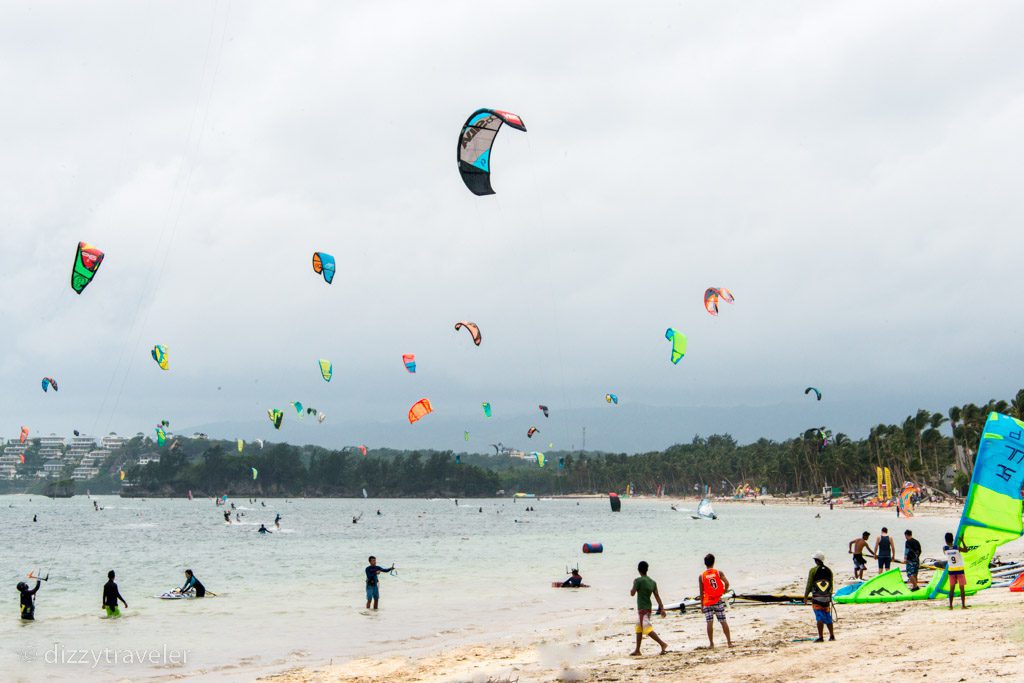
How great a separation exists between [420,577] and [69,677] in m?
16.9

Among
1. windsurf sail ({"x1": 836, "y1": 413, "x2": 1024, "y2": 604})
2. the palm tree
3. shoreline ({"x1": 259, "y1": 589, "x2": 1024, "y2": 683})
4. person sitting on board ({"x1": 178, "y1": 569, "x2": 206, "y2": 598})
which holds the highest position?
the palm tree

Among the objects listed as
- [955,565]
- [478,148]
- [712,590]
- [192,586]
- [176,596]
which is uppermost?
[478,148]

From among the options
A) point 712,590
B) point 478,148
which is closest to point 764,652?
point 712,590

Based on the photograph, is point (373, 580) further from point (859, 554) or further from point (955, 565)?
point (955, 565)

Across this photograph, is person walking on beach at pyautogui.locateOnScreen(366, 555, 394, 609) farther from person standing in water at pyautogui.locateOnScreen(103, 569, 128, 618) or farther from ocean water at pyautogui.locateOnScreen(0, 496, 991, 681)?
person standing in water at pyautogui.locateOnScreen(103, 569, 128, 618)

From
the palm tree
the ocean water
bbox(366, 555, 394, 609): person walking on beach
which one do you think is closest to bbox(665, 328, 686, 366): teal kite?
the ocean water

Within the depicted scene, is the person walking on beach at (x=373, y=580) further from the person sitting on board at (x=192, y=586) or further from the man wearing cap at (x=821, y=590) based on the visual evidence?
the man wearing cap at (x=821, y=590)

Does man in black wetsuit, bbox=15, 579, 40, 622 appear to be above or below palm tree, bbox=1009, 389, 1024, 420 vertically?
below

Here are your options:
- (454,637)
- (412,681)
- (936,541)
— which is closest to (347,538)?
(936,541)

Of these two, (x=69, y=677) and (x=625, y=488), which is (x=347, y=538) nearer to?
(x=69, y=677)

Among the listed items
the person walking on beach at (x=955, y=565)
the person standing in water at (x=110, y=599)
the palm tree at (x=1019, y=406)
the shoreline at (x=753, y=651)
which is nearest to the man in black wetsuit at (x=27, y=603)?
the person standing in water at (x=110, y=599)

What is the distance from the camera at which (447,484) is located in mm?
187375

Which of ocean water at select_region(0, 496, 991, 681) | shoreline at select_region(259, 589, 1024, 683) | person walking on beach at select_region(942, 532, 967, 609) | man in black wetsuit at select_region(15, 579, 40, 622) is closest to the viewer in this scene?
shoreline at select_region(259, 589, 1024, 683)

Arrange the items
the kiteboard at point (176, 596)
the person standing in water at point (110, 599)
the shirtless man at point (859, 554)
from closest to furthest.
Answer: the shirtless man at point (859, 554), the person standing in water at point (110, 599), the kiteboard at point (176, 596)
